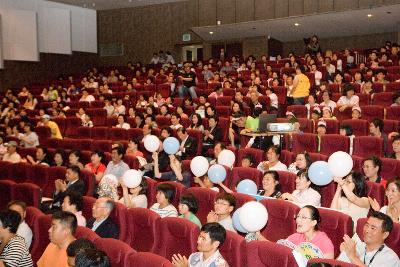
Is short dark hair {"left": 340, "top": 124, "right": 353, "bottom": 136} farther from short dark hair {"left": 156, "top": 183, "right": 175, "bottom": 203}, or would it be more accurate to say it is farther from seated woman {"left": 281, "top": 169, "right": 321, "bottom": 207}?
short dark hair {"left": 156, "top": 183, "right": 175, "bottom": 203}

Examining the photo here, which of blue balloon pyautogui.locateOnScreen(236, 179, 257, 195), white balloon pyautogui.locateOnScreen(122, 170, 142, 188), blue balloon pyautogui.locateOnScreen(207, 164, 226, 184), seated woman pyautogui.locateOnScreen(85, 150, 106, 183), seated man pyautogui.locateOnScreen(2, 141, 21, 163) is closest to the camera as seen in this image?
blue balloon pyautogui.locateOnScreen(236, 179, 257, 195)

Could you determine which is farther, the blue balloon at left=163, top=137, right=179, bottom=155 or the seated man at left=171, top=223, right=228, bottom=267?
the blue balloon at left=163, top=137, right=179, bottom=155

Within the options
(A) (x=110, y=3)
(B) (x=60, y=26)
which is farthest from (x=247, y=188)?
(A) (x=110, y=3)

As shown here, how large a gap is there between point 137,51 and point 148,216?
1248 cm

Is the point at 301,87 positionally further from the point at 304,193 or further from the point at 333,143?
the point at 304,193

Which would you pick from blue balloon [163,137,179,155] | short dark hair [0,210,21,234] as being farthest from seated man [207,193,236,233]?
blue balloon [163,137,179,155]

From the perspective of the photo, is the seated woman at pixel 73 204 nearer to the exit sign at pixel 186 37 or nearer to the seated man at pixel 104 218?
the seated man at pixel 104 218

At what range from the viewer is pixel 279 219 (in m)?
3.35

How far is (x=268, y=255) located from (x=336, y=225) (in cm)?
71

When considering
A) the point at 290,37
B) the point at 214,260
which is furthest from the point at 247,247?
the point at 290,37

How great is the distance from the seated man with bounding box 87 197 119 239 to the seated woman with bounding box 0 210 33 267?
0.56 m

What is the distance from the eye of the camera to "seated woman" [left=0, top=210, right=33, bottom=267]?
3035mm

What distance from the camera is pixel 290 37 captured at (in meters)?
14.1

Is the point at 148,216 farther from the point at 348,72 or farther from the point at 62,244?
the point at 348,72
